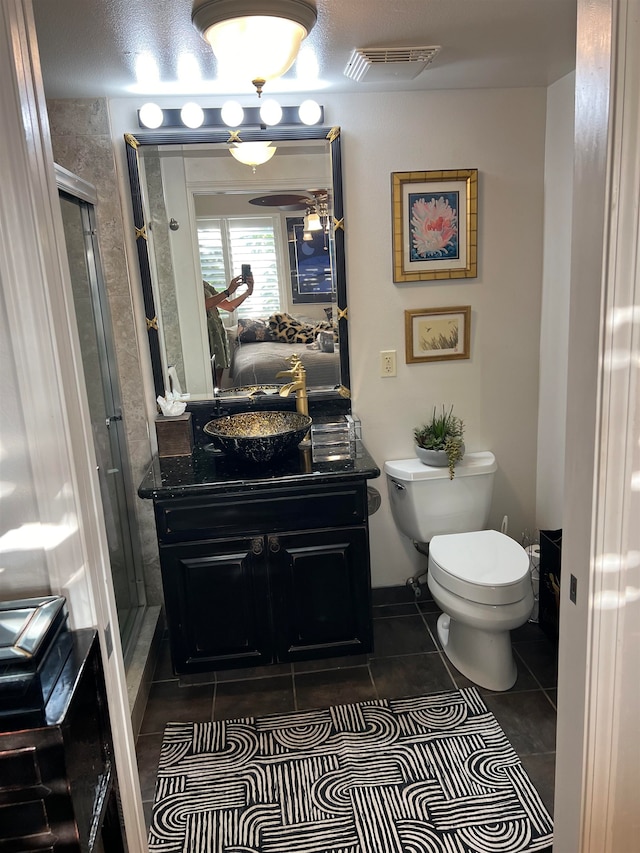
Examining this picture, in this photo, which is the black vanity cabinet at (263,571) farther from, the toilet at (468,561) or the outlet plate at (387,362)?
the outlet plate at (387,362)

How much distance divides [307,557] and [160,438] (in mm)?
797

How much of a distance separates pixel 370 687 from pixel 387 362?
136 centimetres

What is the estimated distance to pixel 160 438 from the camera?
8.43 feet

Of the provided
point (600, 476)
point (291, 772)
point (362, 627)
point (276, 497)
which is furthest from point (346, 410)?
point (600, 476)

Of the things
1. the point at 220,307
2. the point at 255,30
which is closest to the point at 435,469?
the point at 220,307

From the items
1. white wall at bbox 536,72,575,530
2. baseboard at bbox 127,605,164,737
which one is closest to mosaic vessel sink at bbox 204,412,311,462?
baseboard at bbox 127,605,164,737

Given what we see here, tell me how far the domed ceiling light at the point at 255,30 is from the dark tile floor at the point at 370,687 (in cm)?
217

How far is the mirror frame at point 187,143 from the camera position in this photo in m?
2.46

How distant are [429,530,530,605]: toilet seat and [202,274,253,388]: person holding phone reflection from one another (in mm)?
1208

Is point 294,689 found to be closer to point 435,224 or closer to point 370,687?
point 370,687

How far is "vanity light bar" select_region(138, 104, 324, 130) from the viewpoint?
245 cm

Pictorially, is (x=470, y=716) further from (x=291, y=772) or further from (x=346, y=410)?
(x=346, y=410)

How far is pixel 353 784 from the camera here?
200 cm

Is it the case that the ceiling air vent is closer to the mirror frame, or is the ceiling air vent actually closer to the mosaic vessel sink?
the mirror frame
